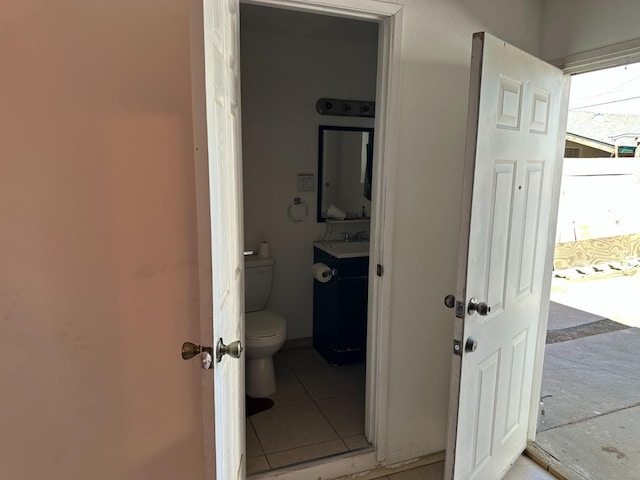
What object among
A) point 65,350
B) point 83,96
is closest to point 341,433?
point 65,350

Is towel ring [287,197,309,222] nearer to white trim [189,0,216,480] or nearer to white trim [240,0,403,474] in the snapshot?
white trim [240,0,403,474]

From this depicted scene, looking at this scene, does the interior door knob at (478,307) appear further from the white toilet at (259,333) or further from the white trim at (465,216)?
the white toilet at (259,333)

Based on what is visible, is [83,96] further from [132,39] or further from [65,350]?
[65,350]

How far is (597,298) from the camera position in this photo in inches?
198

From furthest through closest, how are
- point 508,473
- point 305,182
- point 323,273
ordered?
1. point 305,182
2. point 323,273
3. point 508,473

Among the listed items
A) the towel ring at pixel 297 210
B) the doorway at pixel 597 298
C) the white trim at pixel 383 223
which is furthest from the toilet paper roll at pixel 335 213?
the doorway at pixel 597 298

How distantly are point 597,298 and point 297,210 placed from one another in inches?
159

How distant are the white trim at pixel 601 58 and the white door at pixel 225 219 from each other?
4.60ft

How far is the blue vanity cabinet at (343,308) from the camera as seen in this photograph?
2.80 metres

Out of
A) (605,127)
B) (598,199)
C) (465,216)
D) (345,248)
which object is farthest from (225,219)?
(605,127)

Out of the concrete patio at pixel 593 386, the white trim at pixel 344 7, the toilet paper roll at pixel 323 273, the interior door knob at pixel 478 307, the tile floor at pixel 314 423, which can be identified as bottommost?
the concrete patio at pixel 593 386

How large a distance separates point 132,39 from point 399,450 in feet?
6.61

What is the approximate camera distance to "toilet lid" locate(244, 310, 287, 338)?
96.2 inches

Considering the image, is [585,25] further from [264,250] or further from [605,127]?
[605,127]
